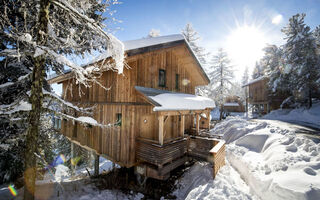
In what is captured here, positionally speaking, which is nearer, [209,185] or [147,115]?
[209,185]

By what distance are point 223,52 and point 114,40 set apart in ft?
81.0

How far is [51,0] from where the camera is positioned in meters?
3.69

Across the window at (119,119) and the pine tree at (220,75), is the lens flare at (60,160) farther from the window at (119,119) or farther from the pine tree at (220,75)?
the pine tree at (220,75)

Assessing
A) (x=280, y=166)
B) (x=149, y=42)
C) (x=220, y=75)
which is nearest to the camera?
(x=280, y=166)

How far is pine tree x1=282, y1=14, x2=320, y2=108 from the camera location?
693 inches

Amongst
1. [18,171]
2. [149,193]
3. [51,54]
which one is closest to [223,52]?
[149,193]

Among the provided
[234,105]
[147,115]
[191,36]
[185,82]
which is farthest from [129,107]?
[234,105]

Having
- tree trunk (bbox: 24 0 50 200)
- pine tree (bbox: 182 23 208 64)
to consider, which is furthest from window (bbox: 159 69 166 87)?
pine tree (bbox: 182 23 208 64)

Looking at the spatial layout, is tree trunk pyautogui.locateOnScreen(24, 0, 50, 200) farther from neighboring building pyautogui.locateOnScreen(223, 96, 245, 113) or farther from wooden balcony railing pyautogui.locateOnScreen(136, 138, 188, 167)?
neighboring building pyautogui.locateOnScreen(223, 96, 245, 113)

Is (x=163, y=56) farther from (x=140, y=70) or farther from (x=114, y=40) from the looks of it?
(x=114, y=40)

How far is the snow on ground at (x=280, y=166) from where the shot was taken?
177 inches

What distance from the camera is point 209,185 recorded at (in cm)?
621

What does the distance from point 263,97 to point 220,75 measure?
10386mm

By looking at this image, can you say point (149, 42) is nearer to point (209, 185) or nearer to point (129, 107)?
point (129, 107)
